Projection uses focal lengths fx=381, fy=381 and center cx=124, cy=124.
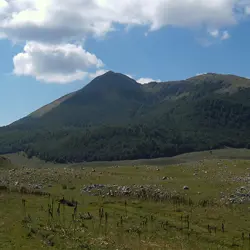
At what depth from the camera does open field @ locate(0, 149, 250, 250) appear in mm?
29328

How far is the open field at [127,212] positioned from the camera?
29328 millimetres

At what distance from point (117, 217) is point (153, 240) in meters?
8.65

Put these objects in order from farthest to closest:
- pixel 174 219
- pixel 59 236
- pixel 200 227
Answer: pixel 174 219, pixel 200 227, pixel 59 236

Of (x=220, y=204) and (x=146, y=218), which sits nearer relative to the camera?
(x=146, y=218)

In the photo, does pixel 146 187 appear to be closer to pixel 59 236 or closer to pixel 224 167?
pixel 224 167

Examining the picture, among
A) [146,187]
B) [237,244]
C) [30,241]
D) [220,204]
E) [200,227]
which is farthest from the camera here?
[146,187]

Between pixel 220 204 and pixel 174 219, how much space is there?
47.9 ft

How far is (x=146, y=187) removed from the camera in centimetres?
6341

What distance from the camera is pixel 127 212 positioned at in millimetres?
42188

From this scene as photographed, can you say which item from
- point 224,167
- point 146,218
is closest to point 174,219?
point 146,218

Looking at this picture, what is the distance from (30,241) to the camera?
27.0 m

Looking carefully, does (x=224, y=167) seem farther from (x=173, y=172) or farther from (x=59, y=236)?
(x=59, y=236)

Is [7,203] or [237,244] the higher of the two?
[7,203]

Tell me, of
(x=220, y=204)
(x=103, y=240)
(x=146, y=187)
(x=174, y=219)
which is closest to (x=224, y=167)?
(x=146, y=187)
